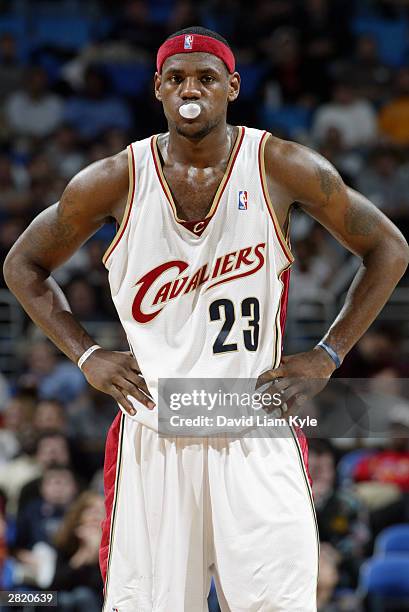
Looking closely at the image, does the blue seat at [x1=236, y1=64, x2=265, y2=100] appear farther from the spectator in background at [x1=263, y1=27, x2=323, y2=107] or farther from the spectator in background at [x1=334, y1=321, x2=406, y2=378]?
the spectator in background at [x1=334, y1=321, x2=406, y2=378]

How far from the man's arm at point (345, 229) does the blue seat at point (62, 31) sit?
893 centimetres

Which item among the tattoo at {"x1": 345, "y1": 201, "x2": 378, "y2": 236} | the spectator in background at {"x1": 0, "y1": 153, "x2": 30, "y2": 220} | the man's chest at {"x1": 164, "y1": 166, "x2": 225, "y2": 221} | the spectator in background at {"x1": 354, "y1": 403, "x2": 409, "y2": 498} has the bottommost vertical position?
the spectator in background at {"x1": 354, "y1": 403, "x2": 409, "y2": 498}

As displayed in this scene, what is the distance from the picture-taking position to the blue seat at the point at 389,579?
19.8 ft

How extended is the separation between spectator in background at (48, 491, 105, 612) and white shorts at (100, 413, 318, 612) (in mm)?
1908

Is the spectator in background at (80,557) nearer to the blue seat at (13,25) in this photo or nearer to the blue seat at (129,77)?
the blue seat at (129,77)

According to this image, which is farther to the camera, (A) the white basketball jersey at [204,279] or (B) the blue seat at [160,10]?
(B) the blue seat at [160,10]

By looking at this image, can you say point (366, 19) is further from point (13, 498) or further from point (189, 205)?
point (189, 205)

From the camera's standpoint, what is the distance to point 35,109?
440 inches

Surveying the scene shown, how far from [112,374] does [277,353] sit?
559mm

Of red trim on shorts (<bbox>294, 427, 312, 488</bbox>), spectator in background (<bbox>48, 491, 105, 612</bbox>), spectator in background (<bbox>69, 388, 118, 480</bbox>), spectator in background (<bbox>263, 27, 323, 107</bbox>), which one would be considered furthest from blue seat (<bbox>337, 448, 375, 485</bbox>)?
spectator in background (<bbox>263, 27, 323, 107</bbox>)

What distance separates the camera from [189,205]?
3.59 meters

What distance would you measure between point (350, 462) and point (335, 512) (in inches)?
35.8

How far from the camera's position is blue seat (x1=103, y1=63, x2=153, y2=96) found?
11.4 metres

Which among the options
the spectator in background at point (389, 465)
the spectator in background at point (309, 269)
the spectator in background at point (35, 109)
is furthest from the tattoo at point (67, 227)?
the spectator in background at point (35, 109)
